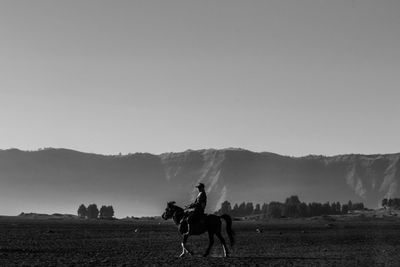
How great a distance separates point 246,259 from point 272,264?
263 cm

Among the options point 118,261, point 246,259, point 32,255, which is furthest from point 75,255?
point 246,259

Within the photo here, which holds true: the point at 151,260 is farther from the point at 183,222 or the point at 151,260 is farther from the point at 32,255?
the point at 32,255

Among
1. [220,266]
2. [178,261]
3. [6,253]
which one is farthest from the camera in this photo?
[6,253]

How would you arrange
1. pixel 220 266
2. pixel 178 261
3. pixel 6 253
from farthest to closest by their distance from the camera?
pixel 6 253
pixel 178 261
pixel 220 266

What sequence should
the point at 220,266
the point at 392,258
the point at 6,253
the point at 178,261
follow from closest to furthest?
the point at 220,266
the point at 178,261
the point at 392,258
the point at 6,253

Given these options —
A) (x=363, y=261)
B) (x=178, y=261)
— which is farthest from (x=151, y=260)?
(x=363, y=261)

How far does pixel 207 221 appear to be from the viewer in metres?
33.3

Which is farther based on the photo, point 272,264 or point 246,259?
point 246,259

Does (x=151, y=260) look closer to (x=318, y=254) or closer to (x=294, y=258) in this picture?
(x=294, y=258)

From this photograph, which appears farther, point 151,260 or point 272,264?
point 151,260

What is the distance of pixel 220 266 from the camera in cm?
2775

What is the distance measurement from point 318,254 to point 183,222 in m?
7.36

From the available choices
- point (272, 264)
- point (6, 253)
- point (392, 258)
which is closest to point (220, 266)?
point (272, 264)

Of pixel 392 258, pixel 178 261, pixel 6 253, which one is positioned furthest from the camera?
pixel 6 253
